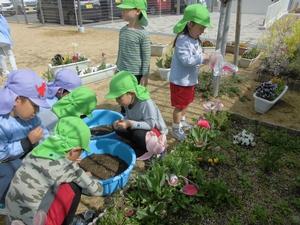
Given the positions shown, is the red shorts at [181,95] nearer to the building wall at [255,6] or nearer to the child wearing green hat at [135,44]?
the child wearing green hat at [135,44]

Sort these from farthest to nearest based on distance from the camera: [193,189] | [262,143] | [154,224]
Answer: [262,143] → [193,189] → [154,224]

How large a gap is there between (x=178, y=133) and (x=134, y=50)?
41.0 inches

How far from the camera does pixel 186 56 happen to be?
2.77 m

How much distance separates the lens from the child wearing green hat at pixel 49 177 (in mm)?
1636

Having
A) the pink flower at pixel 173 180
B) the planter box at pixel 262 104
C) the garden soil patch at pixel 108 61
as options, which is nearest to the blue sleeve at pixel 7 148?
the garden soil patch at pixel 108 61

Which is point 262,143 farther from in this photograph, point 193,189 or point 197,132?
point 193,189

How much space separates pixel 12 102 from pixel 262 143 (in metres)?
2.35

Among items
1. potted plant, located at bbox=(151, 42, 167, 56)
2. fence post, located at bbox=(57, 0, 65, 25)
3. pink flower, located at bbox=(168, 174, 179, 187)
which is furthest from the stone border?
fence post, located at bbox=(57, 0, 65, 25)

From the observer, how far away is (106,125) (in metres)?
3.34

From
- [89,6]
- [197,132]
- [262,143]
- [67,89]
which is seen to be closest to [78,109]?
[67,89]

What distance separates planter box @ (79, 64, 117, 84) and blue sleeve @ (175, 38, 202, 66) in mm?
2496

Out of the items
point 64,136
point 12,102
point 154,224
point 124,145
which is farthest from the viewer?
point 124,145

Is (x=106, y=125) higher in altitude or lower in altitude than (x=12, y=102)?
lower

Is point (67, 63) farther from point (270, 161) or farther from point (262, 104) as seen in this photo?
point (270, 161)
